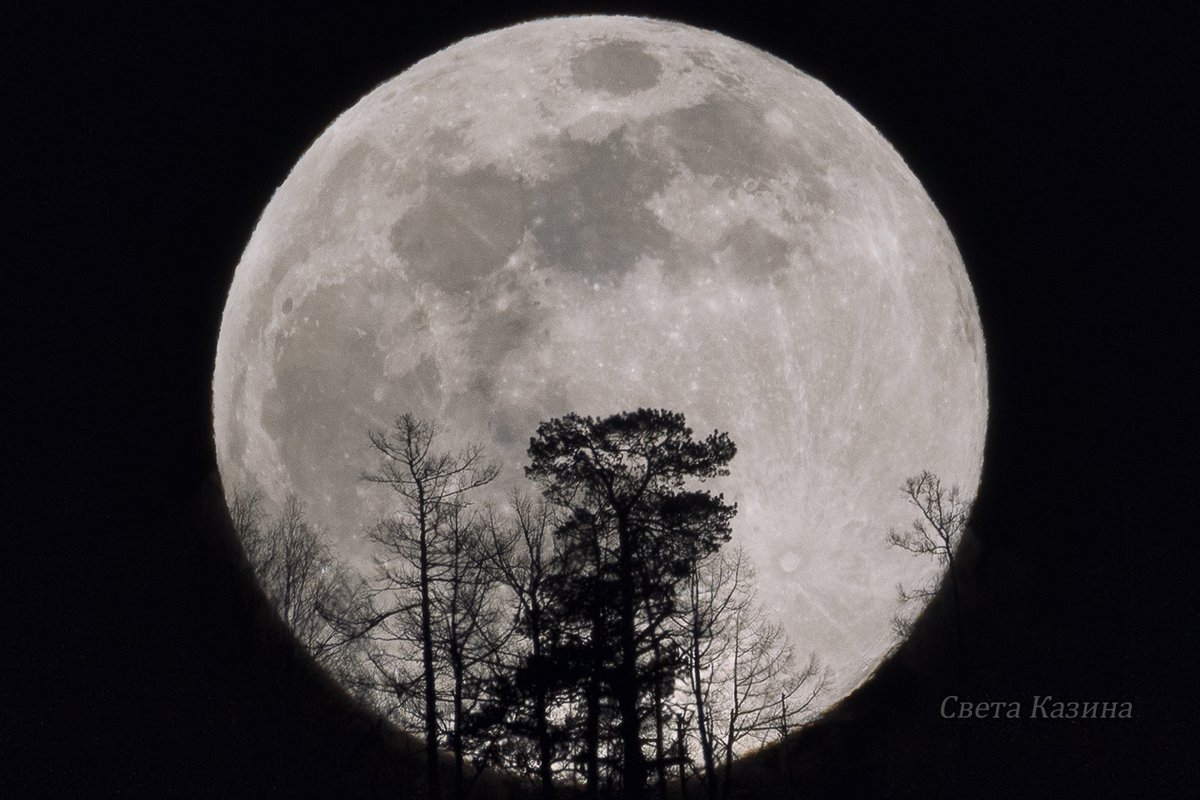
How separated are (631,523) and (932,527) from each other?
1372 centimetres

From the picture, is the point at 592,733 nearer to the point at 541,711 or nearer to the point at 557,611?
the point at 541,711

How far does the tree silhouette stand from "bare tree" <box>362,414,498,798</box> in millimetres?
3604

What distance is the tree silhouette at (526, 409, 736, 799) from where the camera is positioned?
2162 cm

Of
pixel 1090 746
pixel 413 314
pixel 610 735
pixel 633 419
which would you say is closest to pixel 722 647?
pixel 610 735

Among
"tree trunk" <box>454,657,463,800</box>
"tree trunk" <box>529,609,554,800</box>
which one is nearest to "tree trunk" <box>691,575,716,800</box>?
"tree trunk" <box>529,609,554,800</box>

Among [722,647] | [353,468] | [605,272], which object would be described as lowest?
[722,647]

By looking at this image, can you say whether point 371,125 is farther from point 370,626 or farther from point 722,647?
point 722,647

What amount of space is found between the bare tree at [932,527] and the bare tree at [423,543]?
12912 millimetres

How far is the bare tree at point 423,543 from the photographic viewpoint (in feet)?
78.9

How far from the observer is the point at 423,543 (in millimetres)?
24531

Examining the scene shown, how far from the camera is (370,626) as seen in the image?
25.4 m

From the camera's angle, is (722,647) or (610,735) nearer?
(610,735)

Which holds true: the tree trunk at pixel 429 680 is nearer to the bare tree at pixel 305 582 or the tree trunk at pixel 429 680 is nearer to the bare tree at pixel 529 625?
the bare tree at pixel 529 625

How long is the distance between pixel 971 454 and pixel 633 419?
1780 cm
